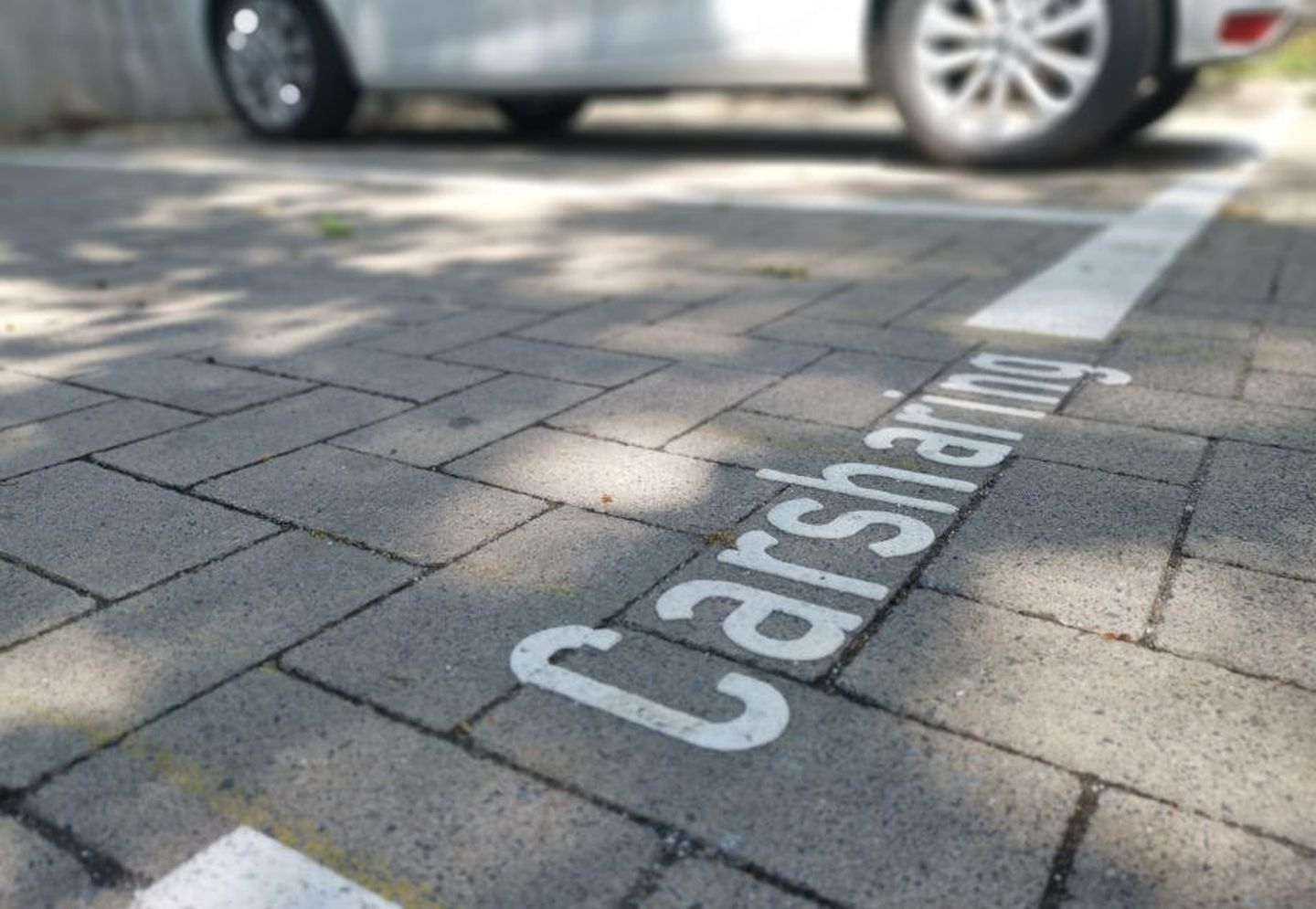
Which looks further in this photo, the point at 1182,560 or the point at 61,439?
the point at 61,439

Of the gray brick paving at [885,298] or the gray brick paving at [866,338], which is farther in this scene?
the gray brick paving at [885,298]

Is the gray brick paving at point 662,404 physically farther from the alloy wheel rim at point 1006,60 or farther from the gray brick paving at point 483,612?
the alloy wheel rim at point 1006,60

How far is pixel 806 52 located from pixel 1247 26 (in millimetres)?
1949

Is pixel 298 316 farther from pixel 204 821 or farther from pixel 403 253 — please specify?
pixel 204 821

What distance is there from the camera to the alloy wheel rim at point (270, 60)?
7164mm

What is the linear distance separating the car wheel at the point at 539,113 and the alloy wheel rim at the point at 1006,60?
309 cm

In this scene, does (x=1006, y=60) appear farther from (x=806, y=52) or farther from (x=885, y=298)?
(x=885, y=298)

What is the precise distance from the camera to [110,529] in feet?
6.43

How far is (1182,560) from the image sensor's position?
1.83 m

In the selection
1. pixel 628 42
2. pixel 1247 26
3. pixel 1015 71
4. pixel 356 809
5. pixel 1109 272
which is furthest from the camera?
pixel 628 42

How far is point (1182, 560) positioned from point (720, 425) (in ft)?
3.11

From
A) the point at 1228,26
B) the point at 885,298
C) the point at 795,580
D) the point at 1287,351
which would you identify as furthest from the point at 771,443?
the point at 1228,26

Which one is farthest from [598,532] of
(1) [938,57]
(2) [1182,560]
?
(1) [938,57]

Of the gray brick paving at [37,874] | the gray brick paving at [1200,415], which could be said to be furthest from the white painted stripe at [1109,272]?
the gray brick paving at [37,874]
